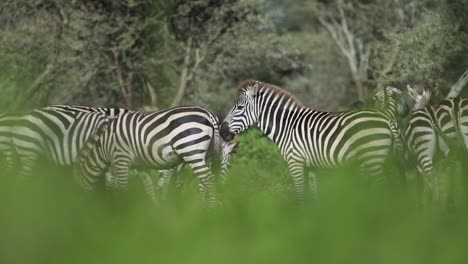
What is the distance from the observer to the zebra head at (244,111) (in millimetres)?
10664

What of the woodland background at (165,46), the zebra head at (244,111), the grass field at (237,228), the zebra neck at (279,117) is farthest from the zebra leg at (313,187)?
the woodland background at (165,46)

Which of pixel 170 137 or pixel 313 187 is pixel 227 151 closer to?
pixel 170 137

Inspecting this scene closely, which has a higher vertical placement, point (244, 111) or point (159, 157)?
point (244, 111)

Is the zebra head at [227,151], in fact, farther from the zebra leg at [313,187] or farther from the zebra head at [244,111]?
the zebra leg at [313,187]

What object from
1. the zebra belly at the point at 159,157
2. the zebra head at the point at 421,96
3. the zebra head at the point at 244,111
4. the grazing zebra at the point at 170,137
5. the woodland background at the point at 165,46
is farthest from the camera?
the woodland background at the point at 165,46

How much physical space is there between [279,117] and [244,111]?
59 centimetres

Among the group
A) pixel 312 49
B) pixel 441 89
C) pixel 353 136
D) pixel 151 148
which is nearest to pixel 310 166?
pixel 151 148

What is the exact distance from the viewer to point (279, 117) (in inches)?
409

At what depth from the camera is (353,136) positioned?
3.20 feet

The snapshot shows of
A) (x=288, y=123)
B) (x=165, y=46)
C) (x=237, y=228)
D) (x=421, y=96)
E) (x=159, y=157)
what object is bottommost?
(x=237, y=228)

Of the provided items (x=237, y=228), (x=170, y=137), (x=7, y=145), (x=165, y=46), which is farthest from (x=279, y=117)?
(x=165, y=46)

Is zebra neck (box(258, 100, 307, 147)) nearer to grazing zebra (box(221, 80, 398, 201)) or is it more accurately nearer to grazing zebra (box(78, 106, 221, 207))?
grazing zebra (box(221, 80, 398, 201))

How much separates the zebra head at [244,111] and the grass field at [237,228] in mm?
9890

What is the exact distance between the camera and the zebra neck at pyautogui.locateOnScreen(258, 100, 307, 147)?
33.8 feet
